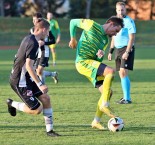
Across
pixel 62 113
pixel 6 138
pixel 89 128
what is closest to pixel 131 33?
pixel 62 113

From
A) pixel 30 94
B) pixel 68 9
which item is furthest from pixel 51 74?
pixel 68 9

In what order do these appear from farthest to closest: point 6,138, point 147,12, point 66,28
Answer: point 147,12 < point 66,28 < point 6,138

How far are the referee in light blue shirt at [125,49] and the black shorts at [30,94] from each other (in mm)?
3734

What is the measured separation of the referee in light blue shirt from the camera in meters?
12.0

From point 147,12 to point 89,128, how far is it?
5293cm

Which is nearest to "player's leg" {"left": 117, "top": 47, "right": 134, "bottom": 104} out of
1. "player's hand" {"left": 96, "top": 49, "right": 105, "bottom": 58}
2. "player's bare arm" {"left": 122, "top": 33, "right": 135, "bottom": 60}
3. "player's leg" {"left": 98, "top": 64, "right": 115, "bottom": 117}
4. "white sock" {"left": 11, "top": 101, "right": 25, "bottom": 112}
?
"player's bare arm" {"left": 122, "top": 33, "right": 135, "bottom": 60}

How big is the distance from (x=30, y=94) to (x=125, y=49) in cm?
429

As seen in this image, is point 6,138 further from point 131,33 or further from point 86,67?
point 131,33

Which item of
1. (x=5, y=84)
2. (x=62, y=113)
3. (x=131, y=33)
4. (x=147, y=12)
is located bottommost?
(x=147, y=12)

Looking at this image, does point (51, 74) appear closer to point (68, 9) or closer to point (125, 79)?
point (125, 79)

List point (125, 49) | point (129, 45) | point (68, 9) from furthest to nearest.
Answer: point (68, 9) → point (125, 49) → point (129, 45)

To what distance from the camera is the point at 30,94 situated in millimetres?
8617

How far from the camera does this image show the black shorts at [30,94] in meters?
8.62

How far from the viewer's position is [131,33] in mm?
11977
